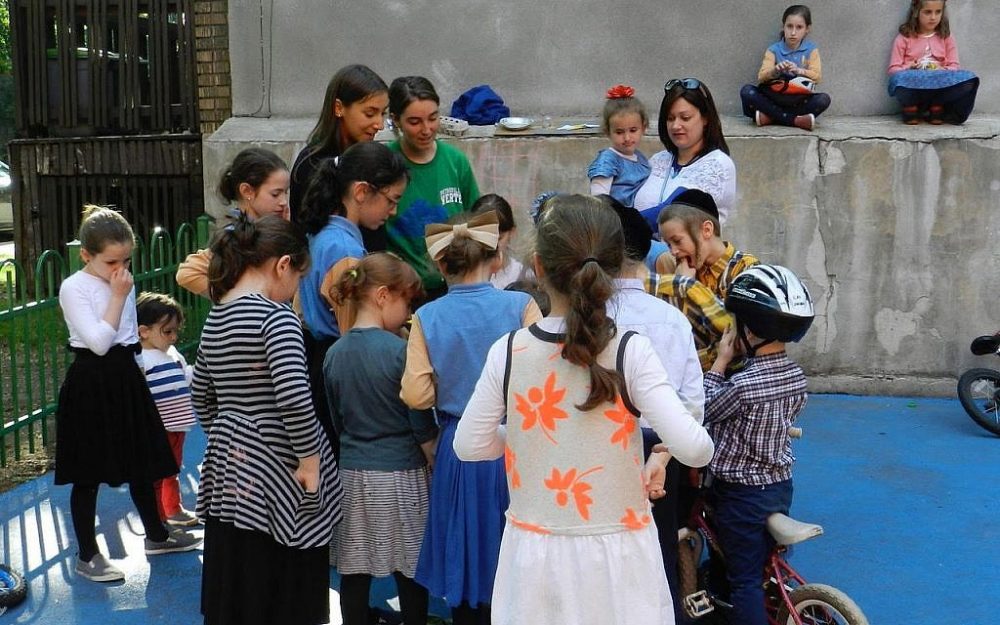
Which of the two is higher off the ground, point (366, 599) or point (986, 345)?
point (986, 345)

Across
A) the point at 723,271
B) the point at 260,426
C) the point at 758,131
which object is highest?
the point at 758,131

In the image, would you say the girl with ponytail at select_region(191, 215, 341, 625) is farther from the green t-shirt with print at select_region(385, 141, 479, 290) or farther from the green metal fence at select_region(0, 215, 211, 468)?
the green metal fence at select_region(0, 215, 211, 468)

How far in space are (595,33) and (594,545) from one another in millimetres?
5742

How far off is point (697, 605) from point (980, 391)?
3679 mm

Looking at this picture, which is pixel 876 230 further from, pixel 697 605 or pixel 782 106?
pixel 697 605

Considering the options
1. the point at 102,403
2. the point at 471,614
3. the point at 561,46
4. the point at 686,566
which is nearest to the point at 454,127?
the point at 561,46

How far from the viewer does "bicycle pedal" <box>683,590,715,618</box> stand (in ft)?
11.9

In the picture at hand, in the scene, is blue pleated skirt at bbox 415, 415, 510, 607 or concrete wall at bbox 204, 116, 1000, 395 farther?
concrete wall at bbox 204, 116, 1000, 395

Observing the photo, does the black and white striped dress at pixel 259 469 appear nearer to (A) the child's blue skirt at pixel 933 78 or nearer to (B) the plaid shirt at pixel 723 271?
(B) the plaid shirt at pixel 723 271

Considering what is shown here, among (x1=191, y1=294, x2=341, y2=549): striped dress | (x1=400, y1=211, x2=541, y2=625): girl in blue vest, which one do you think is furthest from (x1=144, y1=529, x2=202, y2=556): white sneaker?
(x1=400, y1=211, x2=541, y2=625): girl in blue vest

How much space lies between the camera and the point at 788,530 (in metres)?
3.32

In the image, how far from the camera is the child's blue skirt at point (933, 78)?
23.2ft

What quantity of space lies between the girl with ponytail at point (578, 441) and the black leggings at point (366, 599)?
1.03m

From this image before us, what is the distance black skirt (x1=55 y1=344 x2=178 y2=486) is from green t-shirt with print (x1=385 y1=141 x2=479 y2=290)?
1.33 m
